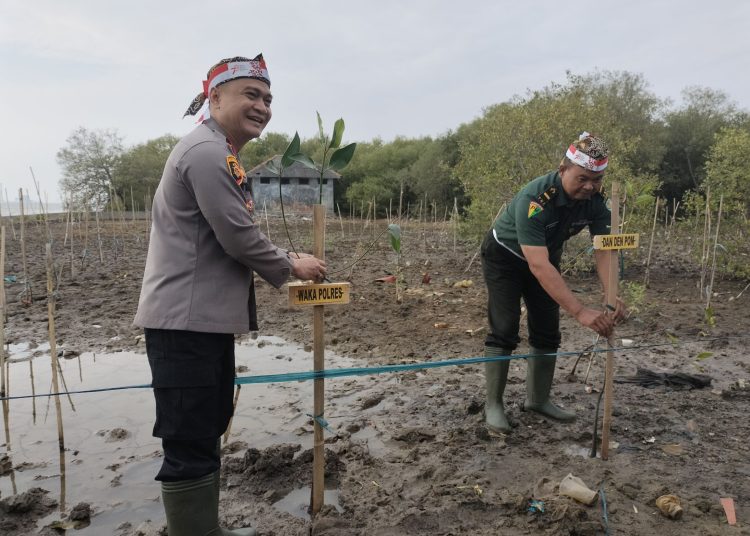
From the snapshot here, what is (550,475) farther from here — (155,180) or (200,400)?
(155,180)

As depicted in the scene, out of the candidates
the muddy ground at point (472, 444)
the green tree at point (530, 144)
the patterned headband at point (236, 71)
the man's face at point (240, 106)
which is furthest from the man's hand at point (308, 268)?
the green tree at point (530, 144)

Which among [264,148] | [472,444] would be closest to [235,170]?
[472,444]

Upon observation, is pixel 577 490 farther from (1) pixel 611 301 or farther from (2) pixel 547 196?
(2) pixel 547 196

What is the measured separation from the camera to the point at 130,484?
2.82m

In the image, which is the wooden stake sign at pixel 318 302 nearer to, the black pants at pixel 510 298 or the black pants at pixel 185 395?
the black pants at pixel 185 395

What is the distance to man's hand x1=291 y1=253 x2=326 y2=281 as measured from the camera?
2.05 meters

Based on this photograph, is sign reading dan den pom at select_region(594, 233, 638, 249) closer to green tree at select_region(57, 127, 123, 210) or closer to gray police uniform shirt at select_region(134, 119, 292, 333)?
gray police uniform shirt at select_region(134, 119, 292, 333)

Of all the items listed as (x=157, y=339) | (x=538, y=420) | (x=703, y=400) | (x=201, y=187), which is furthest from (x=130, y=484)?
(x=703, y=400)

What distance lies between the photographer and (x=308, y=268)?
81.9 inches

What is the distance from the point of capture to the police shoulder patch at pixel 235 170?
1837 millimetres

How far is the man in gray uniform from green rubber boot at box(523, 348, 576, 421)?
85.1 inches

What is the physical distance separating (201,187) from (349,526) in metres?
1.66

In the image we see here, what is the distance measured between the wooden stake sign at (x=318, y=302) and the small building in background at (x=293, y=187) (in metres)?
32.4

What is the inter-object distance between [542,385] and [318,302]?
2.02 metres
